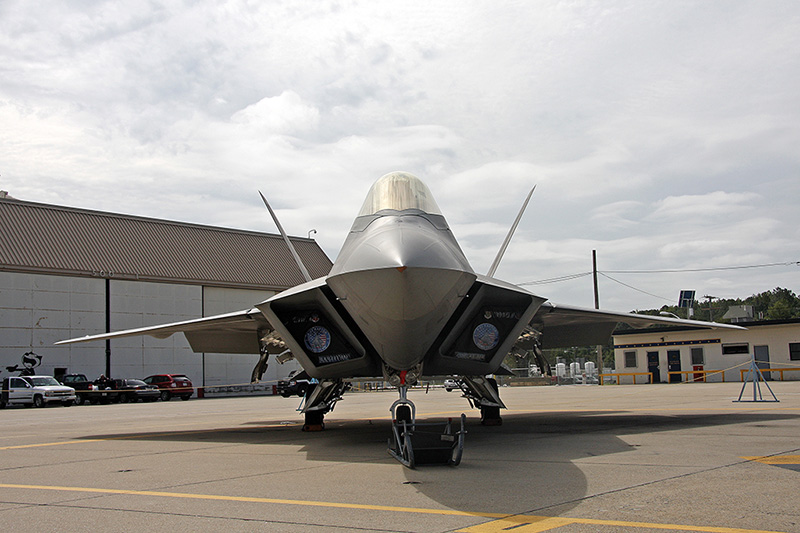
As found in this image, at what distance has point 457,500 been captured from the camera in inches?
211

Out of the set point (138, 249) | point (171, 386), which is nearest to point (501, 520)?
point (171, 386)

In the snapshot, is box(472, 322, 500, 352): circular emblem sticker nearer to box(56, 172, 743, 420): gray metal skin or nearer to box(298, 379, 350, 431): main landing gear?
box(56, 172, 743, 420): gray metal skin

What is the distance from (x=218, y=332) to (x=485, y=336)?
7.06 m

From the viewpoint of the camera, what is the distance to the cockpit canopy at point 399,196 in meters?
9.57

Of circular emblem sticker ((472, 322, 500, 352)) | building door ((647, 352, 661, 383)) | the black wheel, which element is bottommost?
building door ((647, 352, 661, 383))

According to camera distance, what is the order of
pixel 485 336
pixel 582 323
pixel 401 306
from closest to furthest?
pixel 401 306 → pixel 485 336 → pixel 582 323

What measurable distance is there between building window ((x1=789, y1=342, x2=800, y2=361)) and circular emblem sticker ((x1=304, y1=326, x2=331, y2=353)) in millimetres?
35260

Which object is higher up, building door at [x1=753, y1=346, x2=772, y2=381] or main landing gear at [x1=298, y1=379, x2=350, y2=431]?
main landing gear at [x1=298, y1=379, x2=350, y2=431]

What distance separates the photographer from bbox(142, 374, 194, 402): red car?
3444cm

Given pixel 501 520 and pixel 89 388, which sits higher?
pixel 501 520

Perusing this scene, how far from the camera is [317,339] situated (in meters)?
9.54

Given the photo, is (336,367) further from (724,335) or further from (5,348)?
(724,335)

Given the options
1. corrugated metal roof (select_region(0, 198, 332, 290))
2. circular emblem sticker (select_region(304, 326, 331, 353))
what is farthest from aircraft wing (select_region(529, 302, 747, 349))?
corrugated metal roof (select_region(0, 198, 332, 290))

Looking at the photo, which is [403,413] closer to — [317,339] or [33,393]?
[317,339]
